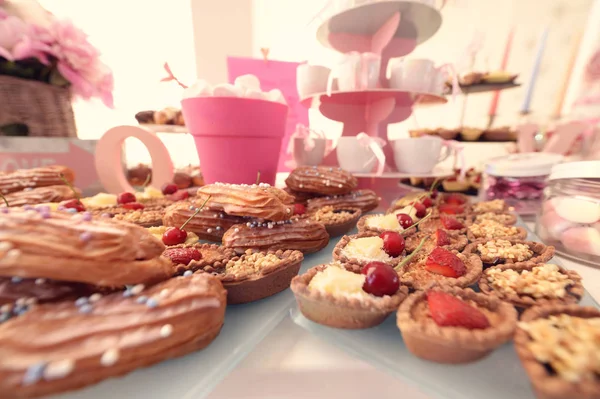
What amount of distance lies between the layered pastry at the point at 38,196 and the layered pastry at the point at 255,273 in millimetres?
1601

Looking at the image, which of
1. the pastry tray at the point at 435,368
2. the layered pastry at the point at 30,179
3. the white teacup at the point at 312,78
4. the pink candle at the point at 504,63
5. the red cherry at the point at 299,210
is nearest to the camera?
the pastry tray at the point at 435,368

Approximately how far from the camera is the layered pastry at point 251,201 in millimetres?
1349

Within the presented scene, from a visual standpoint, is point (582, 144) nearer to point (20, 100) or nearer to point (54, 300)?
point (54, 300)

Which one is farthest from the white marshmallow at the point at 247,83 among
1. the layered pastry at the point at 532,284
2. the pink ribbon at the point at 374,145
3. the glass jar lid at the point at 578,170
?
the glass jar lid at the point at 578,170

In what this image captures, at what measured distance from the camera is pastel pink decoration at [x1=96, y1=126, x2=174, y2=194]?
90.4 inches

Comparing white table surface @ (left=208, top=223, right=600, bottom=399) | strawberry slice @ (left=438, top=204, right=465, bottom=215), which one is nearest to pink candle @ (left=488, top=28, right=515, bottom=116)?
strawberry slice @ (left=438, top=204, right=465, bottom=215)

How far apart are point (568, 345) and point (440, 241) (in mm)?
782

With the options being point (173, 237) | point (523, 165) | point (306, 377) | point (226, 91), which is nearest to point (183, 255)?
point (173, 237)

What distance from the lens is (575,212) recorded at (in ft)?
4.72

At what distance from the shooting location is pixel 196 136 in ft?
6.77

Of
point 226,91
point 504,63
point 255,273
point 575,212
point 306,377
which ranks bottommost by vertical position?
point 306,377

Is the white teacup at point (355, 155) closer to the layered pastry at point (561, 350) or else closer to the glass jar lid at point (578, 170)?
the glass jar lid at point (578, 170)

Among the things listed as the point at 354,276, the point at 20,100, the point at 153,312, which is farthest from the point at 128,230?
the point at 20,100

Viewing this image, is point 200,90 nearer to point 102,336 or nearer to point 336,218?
point 336,218
